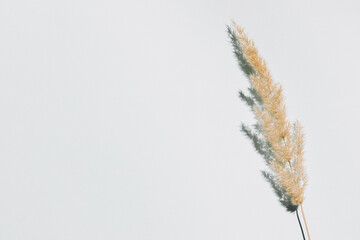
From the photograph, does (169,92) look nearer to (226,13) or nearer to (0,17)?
(226,13)

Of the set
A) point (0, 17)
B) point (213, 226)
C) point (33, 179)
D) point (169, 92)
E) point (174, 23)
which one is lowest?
point (213, 226)

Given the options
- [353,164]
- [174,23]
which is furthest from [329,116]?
[174,23]

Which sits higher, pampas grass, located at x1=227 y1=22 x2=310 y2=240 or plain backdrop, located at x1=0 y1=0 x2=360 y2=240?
plain backdrop, located at x1=0 y1=0 x2=360 y2=240

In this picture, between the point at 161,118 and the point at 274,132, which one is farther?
the point at 161,118

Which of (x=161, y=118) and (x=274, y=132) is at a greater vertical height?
(x=161, y=118)

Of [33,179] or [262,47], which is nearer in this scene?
[33,179]

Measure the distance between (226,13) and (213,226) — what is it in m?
0.78

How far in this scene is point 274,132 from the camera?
2.81 ft

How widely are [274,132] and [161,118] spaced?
655 millimetres

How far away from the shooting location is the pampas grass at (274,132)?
33.7 inches

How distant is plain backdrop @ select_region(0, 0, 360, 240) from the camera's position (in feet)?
4.51

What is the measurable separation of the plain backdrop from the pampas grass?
555mm

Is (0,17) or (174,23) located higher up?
(0,17)

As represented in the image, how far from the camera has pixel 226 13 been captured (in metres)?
1.49
